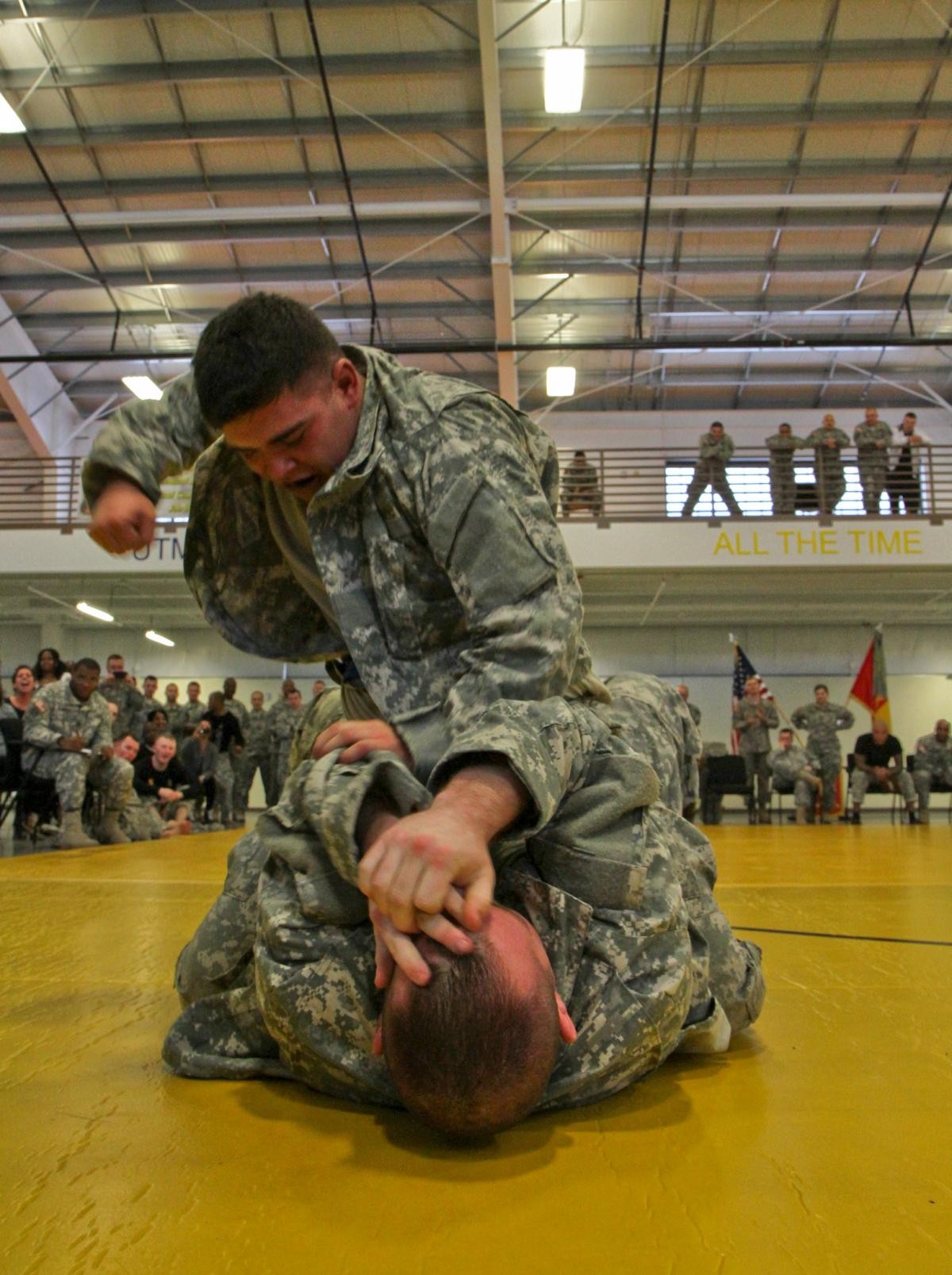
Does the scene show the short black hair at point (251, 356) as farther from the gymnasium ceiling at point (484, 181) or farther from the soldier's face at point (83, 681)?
the gymnasium ceiling at point (484, 181)

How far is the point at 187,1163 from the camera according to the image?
1005 millimetres

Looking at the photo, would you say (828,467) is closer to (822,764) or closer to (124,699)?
(822,764)

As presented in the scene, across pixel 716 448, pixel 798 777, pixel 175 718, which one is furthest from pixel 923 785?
pixel 175 718

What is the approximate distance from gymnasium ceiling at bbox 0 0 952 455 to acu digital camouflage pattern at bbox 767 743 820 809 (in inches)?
177

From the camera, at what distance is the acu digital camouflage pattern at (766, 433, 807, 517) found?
36.6ft

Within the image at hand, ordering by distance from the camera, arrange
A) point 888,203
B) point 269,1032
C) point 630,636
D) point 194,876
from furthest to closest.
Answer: point 630,636, point 888,203, point 194,876, point 269,1032

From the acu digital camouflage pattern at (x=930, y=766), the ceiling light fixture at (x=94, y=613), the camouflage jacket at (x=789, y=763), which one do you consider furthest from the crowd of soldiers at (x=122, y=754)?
the acu digital camouflage pattern at (x=930, y=766)

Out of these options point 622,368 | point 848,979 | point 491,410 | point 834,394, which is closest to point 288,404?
point 491,410

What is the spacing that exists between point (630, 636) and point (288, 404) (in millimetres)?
14395

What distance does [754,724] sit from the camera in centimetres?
1060

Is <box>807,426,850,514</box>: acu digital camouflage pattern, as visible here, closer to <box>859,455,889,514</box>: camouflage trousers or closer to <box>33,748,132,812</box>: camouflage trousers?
<box>859,455,889,514</box>: camouflage trousers

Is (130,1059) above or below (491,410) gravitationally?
below

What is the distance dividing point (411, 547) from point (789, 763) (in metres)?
10.0

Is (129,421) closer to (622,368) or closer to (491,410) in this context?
(491,410)
